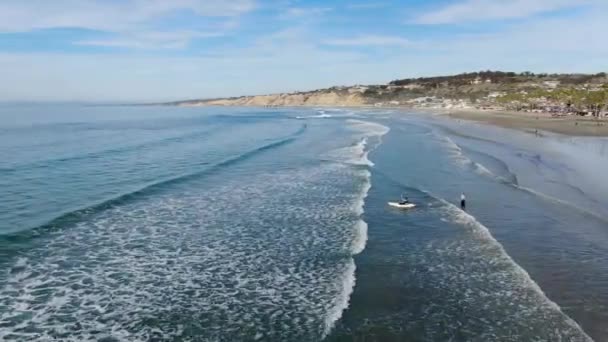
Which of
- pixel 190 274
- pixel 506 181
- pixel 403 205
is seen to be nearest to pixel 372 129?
pixel 506 181

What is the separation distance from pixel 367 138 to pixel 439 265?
132 ft

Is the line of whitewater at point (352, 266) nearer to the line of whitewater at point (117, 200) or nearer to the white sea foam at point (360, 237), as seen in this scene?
the white sea foam at point (360, 237)

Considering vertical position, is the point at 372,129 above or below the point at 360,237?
below

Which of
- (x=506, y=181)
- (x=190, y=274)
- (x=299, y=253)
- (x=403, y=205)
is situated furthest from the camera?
(x=506, y=181)

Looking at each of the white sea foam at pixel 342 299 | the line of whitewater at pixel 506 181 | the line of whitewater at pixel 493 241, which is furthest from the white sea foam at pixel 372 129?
the white sea foam at pixel 342 299

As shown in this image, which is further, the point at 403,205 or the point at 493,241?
the point at 403,205

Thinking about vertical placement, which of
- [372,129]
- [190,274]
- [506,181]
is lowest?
[372,129]

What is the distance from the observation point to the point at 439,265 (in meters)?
15.5

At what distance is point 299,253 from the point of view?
16672 mm

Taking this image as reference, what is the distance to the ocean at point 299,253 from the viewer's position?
11.7m

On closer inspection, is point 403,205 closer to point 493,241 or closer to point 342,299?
point 493,241

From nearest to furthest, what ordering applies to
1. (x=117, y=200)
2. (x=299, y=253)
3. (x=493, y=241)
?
(x=299, y=253) → (x=493, y=241) → (x=117, y=200)

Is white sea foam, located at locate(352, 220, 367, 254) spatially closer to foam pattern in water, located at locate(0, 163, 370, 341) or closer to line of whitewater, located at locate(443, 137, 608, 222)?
foam pattern in water, located at locate(0, 163, 370, 341)

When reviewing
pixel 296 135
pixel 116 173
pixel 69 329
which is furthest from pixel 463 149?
pixel 69 329
